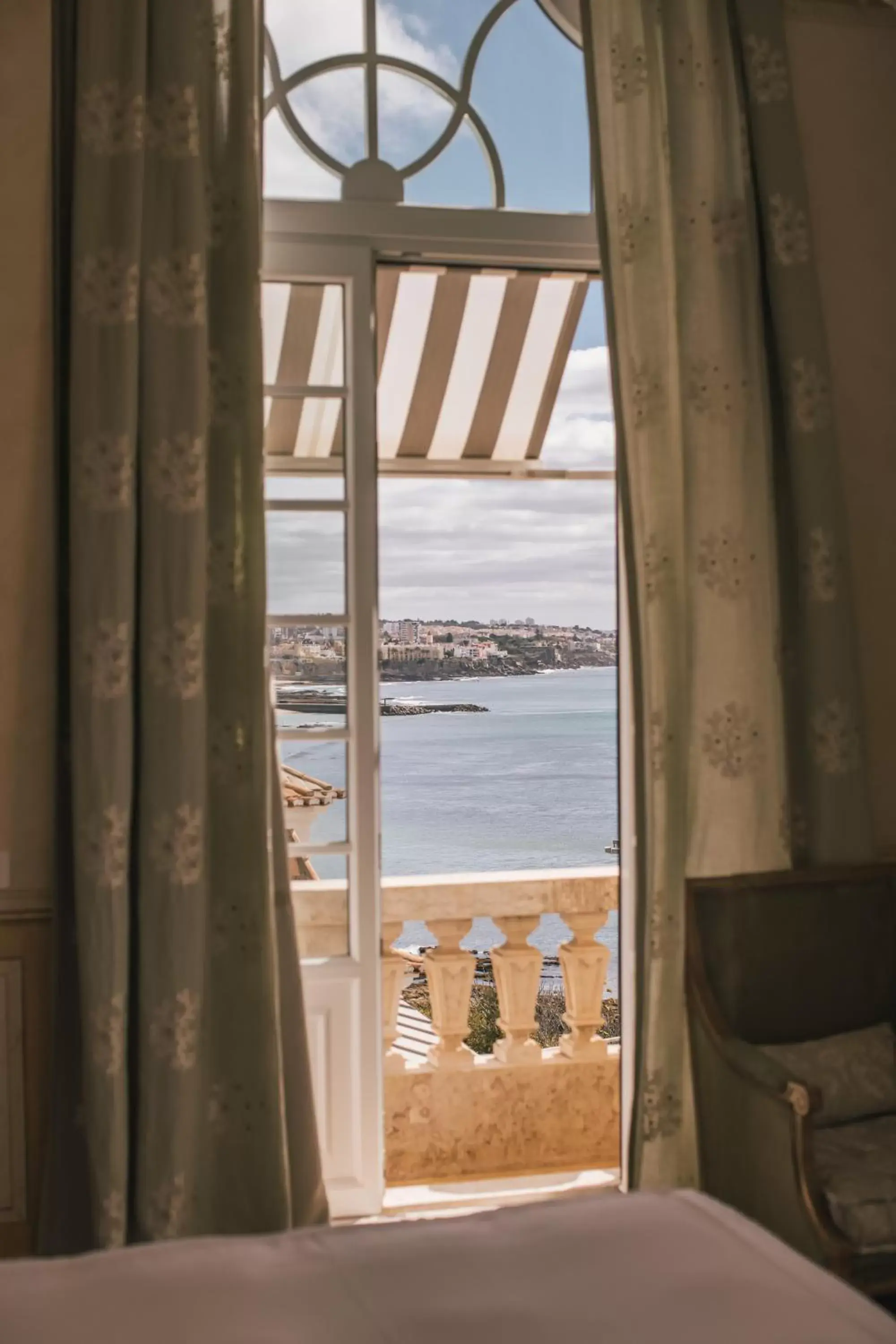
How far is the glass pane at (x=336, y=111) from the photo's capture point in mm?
3285

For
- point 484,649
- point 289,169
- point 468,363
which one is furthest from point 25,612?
point 484,649

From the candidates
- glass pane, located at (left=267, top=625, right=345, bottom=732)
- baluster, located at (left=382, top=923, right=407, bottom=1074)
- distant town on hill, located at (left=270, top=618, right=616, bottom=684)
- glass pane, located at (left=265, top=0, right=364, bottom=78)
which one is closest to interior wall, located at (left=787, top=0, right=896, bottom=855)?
glass pane, located at (left=265, top=0, right=364, bottom=78)

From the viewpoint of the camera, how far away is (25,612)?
2938 mm

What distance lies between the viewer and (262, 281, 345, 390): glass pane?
3.28 meters

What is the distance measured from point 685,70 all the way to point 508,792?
22.0 feet

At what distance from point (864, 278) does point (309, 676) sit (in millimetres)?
1769

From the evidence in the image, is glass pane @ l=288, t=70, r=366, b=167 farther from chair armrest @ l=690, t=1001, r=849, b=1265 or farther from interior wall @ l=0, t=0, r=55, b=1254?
chair armrest @ l=690, t=1001, r=849, b=1265

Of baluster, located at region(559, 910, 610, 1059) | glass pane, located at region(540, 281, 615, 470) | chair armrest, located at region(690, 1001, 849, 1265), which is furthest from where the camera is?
glass pane, located at region(540, 281, 615, 470)

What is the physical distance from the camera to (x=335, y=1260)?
5.65 feet

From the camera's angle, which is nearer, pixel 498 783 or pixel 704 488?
pixel 704 488

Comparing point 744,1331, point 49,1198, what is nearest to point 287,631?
point 49,1198

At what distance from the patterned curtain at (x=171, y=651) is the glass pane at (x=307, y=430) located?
0.29 metres

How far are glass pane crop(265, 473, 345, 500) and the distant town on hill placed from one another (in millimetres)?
4695

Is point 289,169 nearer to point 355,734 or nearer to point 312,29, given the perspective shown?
point 312,29
